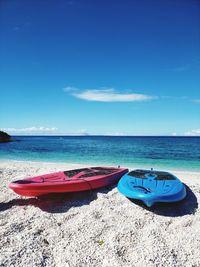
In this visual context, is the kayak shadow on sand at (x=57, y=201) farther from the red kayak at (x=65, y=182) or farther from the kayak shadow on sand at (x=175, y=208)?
the kayak shadow on sand at (x=175, y=208)

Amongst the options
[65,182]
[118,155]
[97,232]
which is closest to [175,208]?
[97,232]

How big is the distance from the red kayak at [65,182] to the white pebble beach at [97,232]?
0.89 feet

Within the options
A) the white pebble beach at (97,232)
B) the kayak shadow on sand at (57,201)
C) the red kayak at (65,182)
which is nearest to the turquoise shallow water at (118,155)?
the red kayak at (65,182)

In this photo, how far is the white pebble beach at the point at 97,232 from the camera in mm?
2912

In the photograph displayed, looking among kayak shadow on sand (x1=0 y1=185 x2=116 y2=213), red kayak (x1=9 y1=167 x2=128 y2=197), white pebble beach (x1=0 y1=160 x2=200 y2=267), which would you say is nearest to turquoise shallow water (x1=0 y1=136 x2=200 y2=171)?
red kayak (x1=9 y1=167 x2=128 y2=197)

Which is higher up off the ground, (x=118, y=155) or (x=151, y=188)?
(x=151, y=188)

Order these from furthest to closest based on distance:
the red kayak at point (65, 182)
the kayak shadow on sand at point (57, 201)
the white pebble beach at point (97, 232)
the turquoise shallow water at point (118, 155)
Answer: the turquoise shallow water at point (118, 155) < the red kayak at point (65, 182) < the kayak shadow on sand at point (57, 201) < the white pebble beach at point (97, 232)

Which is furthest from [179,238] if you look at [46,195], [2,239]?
[46,195]

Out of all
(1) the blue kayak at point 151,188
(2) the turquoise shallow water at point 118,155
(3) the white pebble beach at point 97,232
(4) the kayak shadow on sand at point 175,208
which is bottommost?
(2) the turquoise shallow water at point 118,155

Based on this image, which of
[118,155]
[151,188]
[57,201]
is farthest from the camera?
[118,155]

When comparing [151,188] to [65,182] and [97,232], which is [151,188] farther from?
[65,182]

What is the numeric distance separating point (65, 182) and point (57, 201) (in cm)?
46

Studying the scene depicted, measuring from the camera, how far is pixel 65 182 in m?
5.05

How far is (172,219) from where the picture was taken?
13.1 feet
